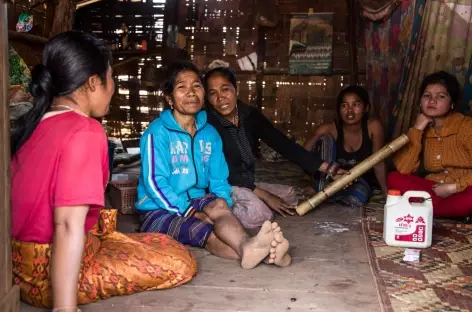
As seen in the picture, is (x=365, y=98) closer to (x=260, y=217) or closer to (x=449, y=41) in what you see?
(x=449, y=41)

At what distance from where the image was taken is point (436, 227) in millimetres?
3627

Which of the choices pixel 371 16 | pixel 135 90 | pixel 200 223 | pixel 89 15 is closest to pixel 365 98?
pixel 371 16

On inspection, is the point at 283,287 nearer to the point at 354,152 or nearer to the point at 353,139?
the point at 354,152

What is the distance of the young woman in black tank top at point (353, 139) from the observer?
4508mm

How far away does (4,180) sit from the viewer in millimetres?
1640

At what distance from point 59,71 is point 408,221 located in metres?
2.14

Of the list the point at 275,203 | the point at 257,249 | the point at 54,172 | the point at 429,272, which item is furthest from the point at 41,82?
the point at 275,203

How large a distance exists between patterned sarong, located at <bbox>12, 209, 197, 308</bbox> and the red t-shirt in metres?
0.12

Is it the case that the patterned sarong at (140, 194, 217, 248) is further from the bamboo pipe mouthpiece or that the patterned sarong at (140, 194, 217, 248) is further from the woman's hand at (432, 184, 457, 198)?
the woman's hand at (432, 184, 457, 198)

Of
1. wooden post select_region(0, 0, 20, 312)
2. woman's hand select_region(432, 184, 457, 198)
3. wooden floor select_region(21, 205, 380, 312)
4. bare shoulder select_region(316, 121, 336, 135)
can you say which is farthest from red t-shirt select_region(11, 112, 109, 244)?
bare shoulder select_region(316, 121, 336, 135)

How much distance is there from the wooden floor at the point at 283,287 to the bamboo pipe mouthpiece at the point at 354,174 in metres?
0.54

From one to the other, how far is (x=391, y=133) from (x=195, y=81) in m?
2.47

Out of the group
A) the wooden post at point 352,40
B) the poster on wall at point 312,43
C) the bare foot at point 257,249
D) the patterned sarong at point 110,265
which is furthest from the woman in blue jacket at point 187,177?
the poster on wall at point 312,43

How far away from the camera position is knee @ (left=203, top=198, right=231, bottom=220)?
306 cm
